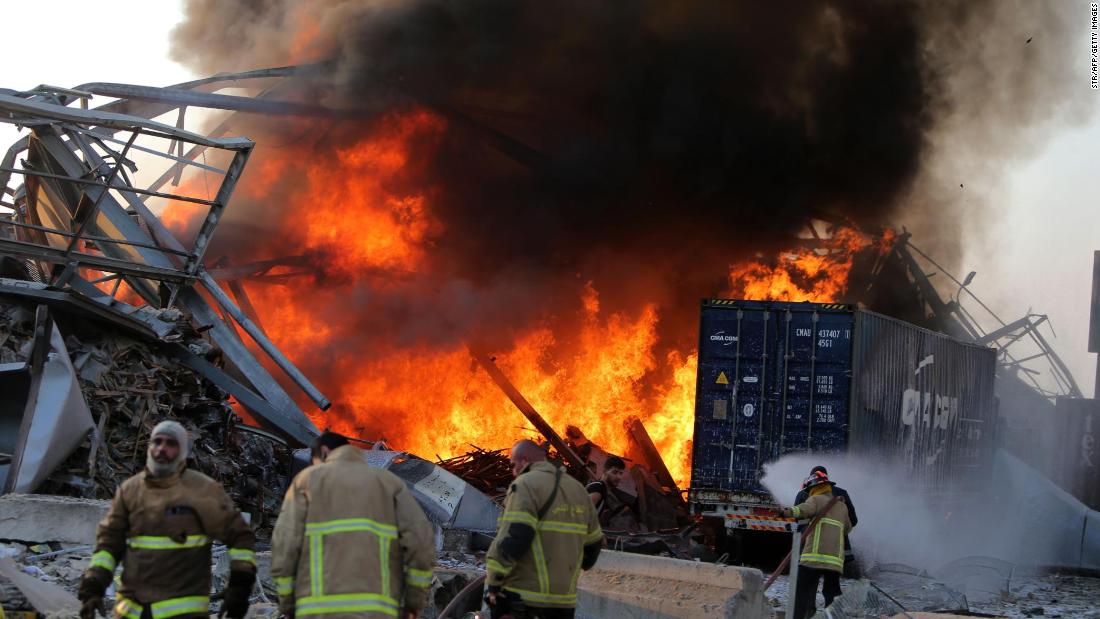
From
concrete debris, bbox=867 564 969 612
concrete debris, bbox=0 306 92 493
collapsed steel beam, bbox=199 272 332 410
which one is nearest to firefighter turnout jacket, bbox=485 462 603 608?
concrete debris, bbox=867 564 969 612

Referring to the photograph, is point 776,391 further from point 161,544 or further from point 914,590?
point 161,544

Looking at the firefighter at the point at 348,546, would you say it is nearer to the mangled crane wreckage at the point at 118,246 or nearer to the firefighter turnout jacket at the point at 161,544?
the firefighter turnout jacket at the point at 161,544

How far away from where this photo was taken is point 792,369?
14.2 meters

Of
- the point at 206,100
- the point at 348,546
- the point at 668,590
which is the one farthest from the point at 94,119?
the point at 348,546

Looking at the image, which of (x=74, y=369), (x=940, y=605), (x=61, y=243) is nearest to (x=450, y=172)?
(x=61, y=243)

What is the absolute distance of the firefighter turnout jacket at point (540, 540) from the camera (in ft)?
19.0

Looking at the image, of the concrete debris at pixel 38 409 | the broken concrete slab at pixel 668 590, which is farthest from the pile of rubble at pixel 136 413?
the broken concrete slab at pixel 668 590

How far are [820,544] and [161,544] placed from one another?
607 centimetres

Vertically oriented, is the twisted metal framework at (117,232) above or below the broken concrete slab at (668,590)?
above

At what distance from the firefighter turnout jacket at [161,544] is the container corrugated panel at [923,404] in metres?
10.00

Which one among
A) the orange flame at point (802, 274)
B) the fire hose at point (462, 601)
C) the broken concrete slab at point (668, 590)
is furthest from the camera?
the orange flame at point (802, 274)

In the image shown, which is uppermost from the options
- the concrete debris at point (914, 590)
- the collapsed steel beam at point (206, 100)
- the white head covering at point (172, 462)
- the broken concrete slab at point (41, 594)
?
the collapsed steel beam at point (206, 100)

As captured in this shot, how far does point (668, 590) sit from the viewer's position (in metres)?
8.48

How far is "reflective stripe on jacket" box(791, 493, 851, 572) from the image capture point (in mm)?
9656
